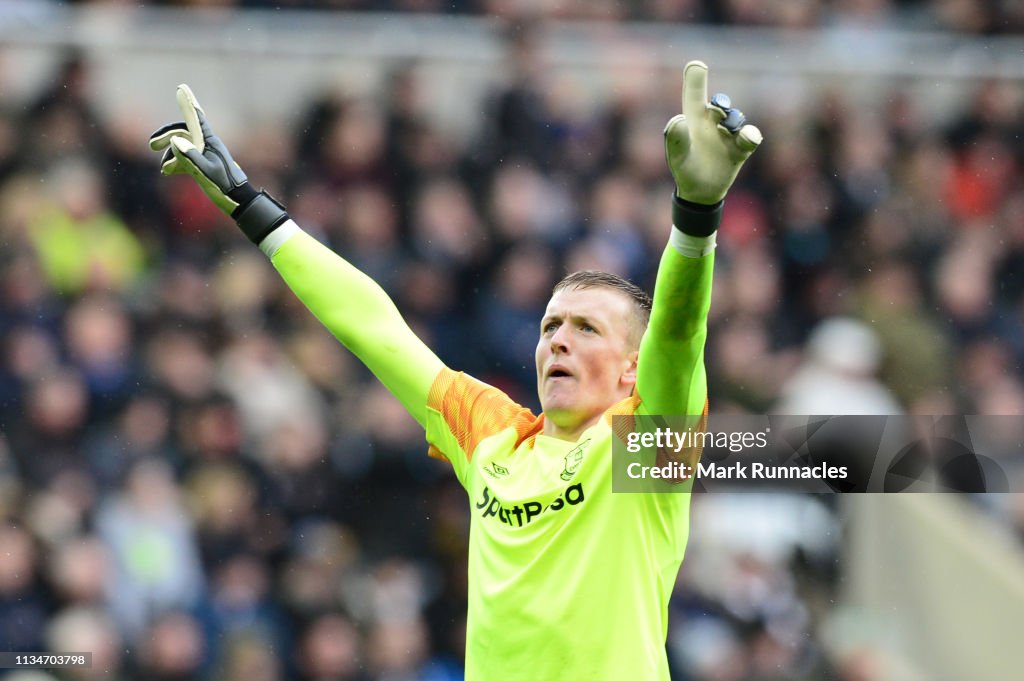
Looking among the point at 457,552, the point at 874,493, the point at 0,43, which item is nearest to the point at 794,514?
the point at 874,493

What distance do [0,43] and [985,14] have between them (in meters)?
7.58

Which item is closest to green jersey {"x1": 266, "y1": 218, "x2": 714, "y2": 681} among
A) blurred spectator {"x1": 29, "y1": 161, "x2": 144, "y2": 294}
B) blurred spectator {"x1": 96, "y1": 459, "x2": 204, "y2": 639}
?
blurred spectator {"x1": 96, "y1": 459, "x2": 204, "y2": 639}

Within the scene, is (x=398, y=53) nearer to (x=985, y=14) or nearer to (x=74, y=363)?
(x=74, y=363)

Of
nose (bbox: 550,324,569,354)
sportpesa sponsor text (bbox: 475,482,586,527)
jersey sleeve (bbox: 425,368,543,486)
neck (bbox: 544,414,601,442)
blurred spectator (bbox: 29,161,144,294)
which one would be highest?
blurred spectator (bbox: 29,161,144,294)

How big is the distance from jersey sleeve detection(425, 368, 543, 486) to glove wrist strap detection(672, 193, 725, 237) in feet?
4.04

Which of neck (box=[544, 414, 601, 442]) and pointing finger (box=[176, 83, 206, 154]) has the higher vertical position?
pointing finger (box=[176, 83, 206, 154])

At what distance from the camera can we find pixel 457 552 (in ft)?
28.7

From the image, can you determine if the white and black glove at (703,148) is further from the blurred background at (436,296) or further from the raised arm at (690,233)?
the blurred background at (436,296)

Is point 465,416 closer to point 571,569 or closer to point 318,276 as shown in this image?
point 318,276

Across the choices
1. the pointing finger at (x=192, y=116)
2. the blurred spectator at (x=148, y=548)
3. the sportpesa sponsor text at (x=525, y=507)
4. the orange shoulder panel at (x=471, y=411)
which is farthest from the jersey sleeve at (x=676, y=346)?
the blurred spectator at (x=148, y=548)

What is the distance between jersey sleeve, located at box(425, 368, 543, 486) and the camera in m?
4.78

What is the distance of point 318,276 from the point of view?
16.3 ft

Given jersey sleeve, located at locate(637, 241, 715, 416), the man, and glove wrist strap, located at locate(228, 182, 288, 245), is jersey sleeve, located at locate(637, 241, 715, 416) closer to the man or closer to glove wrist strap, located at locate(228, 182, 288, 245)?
the man

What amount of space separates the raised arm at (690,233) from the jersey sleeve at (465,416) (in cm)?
93
